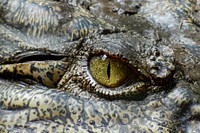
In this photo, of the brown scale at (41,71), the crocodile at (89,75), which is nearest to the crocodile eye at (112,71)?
the crocodile at (89,75)

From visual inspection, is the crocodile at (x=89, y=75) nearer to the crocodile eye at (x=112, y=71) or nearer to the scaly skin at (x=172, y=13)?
the crocodile eye at (x=112, y=71)

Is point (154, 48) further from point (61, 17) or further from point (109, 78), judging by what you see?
point (61, 17)

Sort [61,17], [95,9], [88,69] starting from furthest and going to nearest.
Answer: [95,9] → [61,17] → [88,69]

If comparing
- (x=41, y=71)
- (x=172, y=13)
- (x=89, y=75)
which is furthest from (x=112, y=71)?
(x=172, y=13)

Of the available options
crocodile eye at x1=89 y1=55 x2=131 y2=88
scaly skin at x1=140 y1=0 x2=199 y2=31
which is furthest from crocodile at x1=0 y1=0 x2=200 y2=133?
scaly skin at x1=140 y1=0 x2=199 y2=31

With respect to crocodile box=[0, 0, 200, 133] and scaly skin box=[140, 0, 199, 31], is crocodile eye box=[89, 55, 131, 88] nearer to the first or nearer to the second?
crocodile box=[0, 0, 200, 133]

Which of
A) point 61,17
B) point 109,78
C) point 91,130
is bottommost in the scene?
point 91,130

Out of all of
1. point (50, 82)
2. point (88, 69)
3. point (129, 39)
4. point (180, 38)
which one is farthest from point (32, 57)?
point (180, 38)
